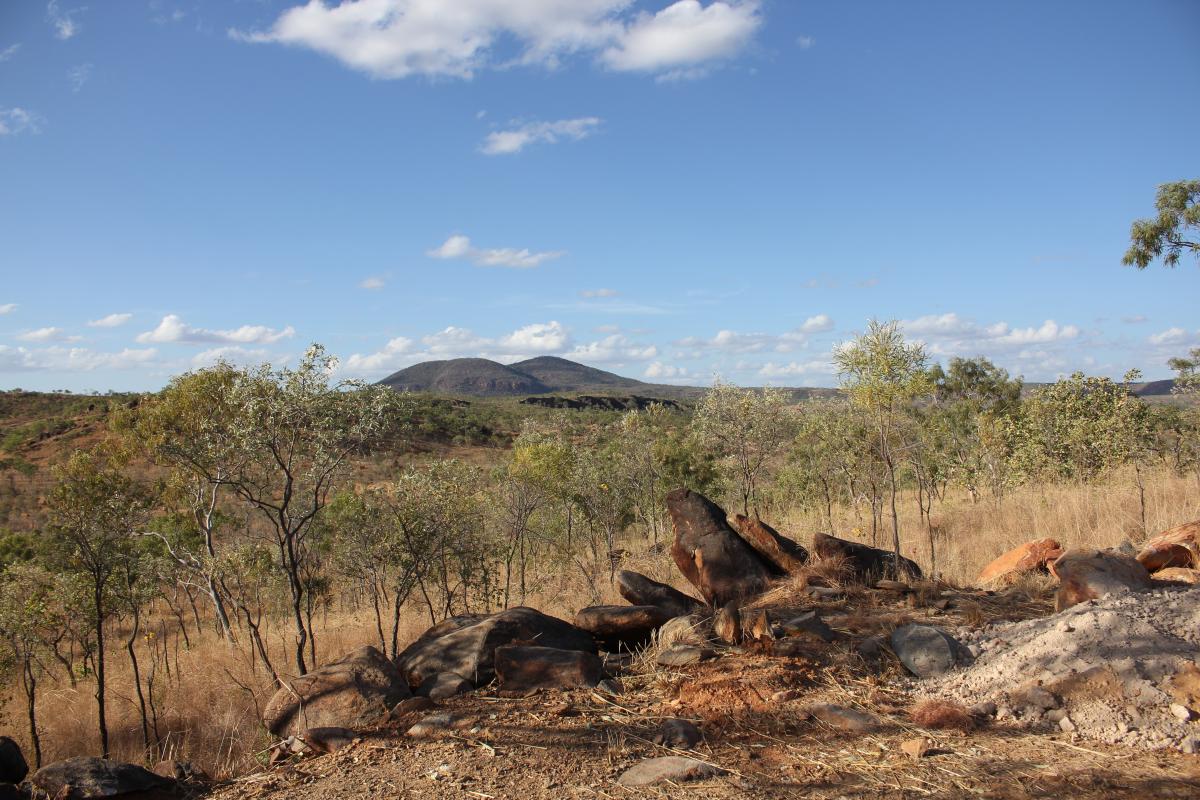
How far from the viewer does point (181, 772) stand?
18.2ft

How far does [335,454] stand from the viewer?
10945 mm

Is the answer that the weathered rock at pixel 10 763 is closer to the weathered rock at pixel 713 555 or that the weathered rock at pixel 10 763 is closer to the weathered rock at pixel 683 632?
the weathered rock at pixel 683 632

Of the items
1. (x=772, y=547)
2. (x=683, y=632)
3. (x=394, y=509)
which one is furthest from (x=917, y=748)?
(x=394, y=509)

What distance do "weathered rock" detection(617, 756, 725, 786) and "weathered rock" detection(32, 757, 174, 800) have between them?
135 inches

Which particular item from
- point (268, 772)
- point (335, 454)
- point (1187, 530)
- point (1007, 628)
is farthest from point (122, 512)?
point (1187, 530)

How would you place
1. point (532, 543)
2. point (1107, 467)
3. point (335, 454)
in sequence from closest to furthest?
1. point (335, 454)
2. point (1107, 467)
3. point (532, 543)

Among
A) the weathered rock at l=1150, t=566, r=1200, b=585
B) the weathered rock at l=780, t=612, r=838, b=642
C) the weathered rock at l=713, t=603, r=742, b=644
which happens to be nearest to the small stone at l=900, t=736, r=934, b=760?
the weathered rock at l=780, t=612, r=838, b=642

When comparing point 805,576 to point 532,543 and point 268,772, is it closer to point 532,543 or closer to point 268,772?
point 268,772

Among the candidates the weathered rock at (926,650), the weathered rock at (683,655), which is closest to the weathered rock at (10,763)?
the weathered rock at (683,655)

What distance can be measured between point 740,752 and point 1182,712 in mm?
3079

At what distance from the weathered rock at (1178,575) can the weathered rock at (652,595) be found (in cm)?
520

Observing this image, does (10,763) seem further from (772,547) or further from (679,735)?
(772,547)

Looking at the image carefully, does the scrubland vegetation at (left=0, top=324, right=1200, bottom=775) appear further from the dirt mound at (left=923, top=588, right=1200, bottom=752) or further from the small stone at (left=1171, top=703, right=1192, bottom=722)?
the small stone at (left=1171, top=703, right=1192, bottom=722)

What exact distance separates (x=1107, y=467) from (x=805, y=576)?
12098 mm
